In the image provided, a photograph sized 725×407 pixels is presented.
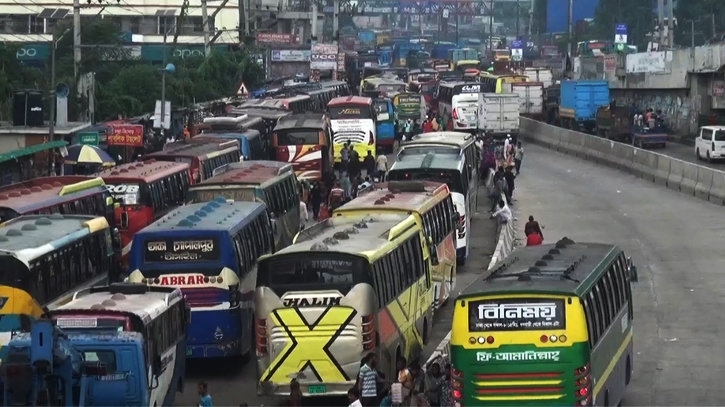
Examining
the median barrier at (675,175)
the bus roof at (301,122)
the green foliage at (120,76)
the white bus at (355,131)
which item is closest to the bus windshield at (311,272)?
the bus roof at (301,122)

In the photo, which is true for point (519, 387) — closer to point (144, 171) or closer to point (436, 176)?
point (144, 171)

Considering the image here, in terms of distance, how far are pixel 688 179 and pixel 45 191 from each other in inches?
951

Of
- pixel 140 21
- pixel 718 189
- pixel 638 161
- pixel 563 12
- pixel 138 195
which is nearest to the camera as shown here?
pixel 138 195

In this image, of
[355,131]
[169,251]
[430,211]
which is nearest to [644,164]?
[355,131]

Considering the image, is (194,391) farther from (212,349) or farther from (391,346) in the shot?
(391,346)

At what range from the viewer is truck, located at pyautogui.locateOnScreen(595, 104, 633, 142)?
6856 centimetres

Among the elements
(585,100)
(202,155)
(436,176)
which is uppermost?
(202,155)

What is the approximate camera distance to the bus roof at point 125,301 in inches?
725

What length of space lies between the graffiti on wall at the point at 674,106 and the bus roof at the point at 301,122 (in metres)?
27.2

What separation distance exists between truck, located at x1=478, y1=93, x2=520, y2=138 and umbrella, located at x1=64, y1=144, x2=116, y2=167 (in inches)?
1088

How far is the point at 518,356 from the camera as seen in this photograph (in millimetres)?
16656

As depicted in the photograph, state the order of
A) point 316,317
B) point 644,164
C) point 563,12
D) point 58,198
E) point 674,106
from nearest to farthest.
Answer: point 316,317 < point 58,198 < point 644,164 < point 674,106 < point 563,12

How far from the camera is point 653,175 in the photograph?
167ft

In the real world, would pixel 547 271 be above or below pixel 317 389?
above
